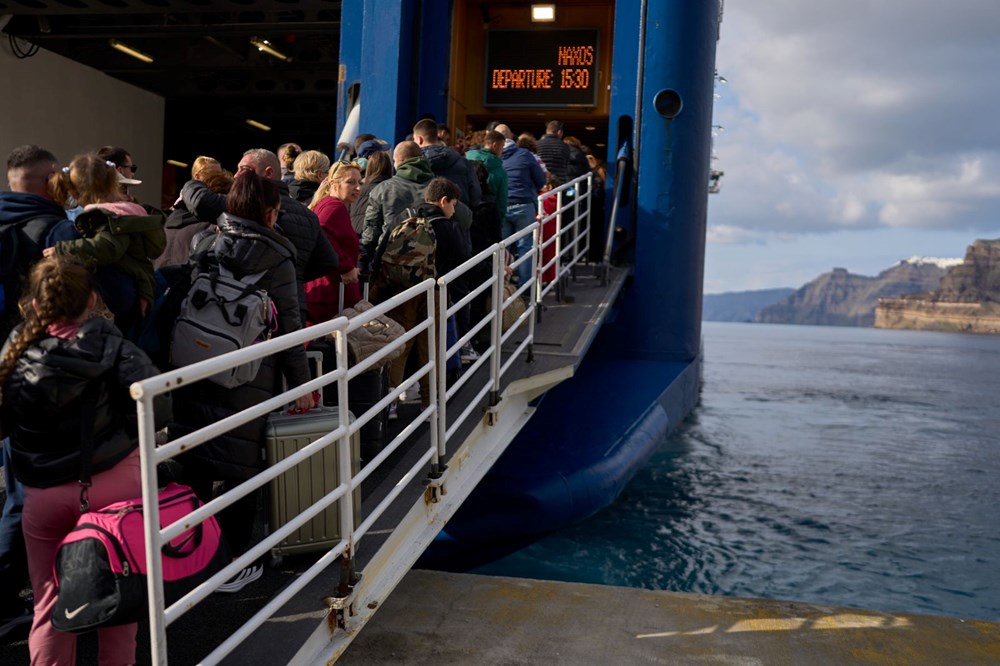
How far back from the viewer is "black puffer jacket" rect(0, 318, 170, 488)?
2.65 m

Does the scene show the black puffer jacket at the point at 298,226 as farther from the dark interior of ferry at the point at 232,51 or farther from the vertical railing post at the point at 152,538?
the dark interior of ferry at the point at 232,51

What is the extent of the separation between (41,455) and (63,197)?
53.9 inches

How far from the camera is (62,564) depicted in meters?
2.60

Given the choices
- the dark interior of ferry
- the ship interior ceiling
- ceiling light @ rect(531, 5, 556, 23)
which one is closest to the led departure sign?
the dark interior of ferry

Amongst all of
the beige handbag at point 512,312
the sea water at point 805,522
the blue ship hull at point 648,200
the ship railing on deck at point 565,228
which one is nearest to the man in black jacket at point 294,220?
the beige handbag at point 512,312

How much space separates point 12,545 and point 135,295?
0.99 metres

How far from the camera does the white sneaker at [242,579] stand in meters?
3.54

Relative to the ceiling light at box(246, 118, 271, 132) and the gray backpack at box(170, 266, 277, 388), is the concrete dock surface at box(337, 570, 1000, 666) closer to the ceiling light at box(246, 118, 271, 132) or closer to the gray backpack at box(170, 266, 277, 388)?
the gray backpack at box(170, 266, 277, 388)

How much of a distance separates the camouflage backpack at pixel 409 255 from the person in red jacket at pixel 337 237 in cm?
26

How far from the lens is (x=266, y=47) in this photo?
15.7 meters

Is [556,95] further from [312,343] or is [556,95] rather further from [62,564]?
[62,564]

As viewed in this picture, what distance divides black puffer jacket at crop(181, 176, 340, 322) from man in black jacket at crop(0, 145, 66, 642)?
0.60 m

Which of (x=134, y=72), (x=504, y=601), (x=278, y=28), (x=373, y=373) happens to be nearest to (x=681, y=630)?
(x=504, y=601)

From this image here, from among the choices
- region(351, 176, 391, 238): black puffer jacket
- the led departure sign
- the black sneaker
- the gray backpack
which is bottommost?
the black sneaker
